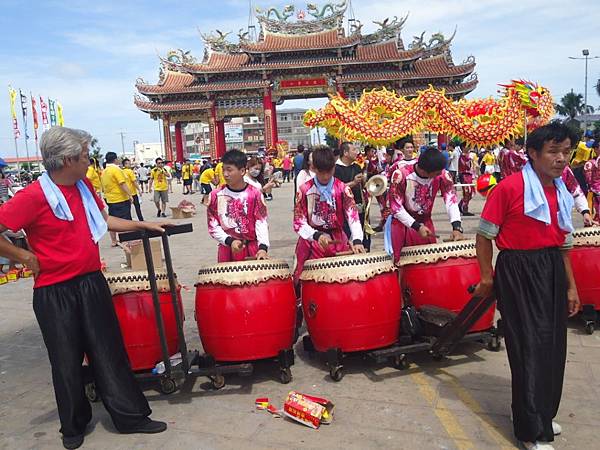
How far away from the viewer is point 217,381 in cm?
365

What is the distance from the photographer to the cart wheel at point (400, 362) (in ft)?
12.5

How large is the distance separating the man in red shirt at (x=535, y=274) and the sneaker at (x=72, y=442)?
2.40 m

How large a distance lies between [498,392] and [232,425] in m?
1.70

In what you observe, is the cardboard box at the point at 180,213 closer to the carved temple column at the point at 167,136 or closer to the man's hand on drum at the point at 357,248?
the man's hand on drum at the point at 357,248

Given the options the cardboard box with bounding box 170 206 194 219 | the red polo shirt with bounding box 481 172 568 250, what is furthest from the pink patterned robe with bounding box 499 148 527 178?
the cardboard box with bounding box 170 206 194 219

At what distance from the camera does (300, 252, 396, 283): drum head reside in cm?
360

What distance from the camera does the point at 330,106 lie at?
895 centimetres

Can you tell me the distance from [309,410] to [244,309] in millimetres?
792

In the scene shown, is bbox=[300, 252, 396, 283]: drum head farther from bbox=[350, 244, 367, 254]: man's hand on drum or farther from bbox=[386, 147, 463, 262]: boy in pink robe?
bbox=[386, 147, 463, 262]: boy in pink robe

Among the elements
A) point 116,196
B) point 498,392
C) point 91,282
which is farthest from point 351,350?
point 116,196

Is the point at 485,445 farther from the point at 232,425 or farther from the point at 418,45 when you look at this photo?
the point at 418,45

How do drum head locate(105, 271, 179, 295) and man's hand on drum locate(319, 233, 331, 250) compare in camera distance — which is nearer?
drum head locate(105, 271, 179, 295)

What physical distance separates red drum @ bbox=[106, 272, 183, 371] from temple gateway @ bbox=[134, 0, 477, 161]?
2848cm

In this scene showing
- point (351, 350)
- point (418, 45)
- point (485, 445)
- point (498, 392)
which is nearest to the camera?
point (485, 445)
